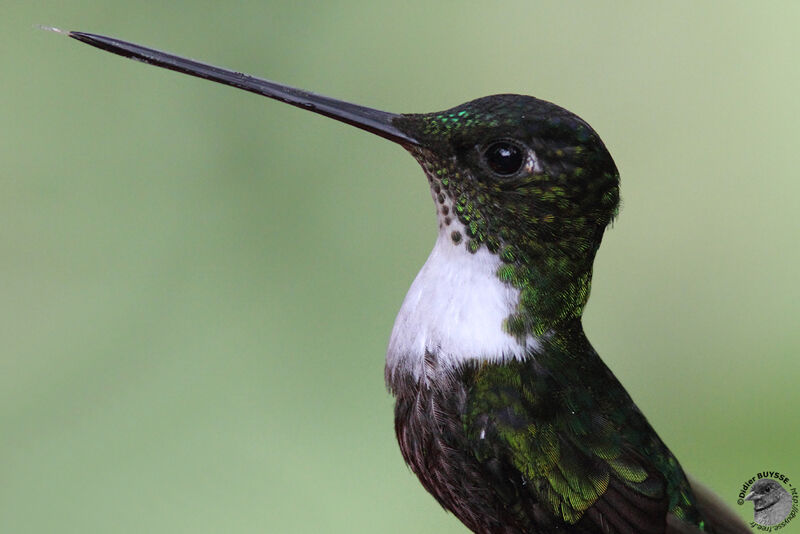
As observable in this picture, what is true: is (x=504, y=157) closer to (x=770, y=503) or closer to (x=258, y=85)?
(x=258, y=85)

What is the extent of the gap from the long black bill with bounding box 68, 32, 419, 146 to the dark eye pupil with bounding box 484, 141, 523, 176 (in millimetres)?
115

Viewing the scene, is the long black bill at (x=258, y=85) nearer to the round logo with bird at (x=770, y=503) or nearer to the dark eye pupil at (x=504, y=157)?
the dark eye pupil at (x=504, y=157)

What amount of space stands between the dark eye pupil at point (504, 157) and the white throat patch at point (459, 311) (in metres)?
0.08

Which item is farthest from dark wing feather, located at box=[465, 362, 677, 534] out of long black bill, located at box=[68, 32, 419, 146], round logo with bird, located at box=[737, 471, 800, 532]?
long black bill, located at box=[68, 32, 419, 146]

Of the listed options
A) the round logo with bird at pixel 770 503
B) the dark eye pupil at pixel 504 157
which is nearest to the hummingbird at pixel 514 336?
the dark eye pupil at pixel 504 157

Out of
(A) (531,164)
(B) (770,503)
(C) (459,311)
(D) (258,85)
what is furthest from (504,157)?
(B) (770,503)

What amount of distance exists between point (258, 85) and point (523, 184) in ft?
1.05

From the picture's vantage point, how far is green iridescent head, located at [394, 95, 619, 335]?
38.3 inches

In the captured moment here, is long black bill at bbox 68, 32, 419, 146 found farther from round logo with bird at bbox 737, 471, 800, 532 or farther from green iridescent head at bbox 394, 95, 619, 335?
round logo with bird at bbox 737, 471, 800, 532

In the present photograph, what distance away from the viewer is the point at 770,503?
3.70 ft

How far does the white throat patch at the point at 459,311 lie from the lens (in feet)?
3.31

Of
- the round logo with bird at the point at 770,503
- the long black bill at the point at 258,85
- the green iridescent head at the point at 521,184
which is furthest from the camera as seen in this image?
the round logo with bird at the point at 770,503

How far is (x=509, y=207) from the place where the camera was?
3.26 ft

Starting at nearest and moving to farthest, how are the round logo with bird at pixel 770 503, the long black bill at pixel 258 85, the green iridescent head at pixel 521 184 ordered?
the long black bill at pixel 258 85 < the green iridescent head at pixel 521 184 < the round logo with bird at pixel 770 503
